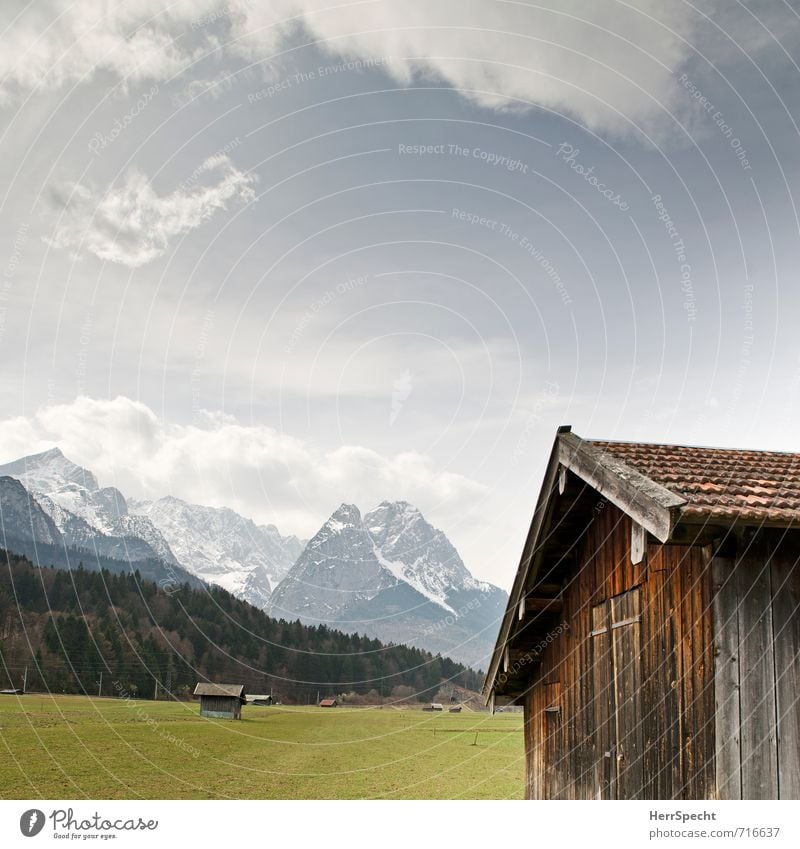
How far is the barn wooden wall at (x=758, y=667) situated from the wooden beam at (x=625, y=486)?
1058 millimetres

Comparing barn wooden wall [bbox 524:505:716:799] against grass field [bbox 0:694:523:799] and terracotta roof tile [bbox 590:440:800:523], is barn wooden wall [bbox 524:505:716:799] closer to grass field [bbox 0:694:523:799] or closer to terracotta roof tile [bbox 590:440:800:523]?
terracotta roof tile [bbox 590:440:800:523]

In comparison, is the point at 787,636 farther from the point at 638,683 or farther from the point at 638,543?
the point at 638,683

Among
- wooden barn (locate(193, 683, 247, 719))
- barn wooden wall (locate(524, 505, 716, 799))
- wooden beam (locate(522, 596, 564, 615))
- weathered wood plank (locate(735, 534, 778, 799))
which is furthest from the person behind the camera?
wooden barn (locate(193, 683, 247, 719))

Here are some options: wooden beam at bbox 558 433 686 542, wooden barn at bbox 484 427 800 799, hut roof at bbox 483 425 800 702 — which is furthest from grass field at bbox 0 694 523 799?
wooden beam at bbox 558 433 686 542

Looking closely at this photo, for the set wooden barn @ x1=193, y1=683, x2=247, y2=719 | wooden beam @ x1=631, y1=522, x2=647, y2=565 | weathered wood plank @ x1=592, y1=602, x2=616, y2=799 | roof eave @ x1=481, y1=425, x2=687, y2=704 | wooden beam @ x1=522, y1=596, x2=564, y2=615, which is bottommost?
wooden barn @ x1=193, y1=683, x2=247, y2=719

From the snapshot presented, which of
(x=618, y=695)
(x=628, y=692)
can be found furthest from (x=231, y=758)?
(x=628, y=692)

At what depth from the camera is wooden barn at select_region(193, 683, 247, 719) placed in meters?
91.3

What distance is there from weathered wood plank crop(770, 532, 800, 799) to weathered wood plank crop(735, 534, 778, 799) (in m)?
0.07

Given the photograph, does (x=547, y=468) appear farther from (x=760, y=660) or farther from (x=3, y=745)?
(x=3, y=745)

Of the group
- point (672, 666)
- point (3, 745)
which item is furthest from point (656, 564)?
point (3, 745)

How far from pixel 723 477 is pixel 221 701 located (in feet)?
299
